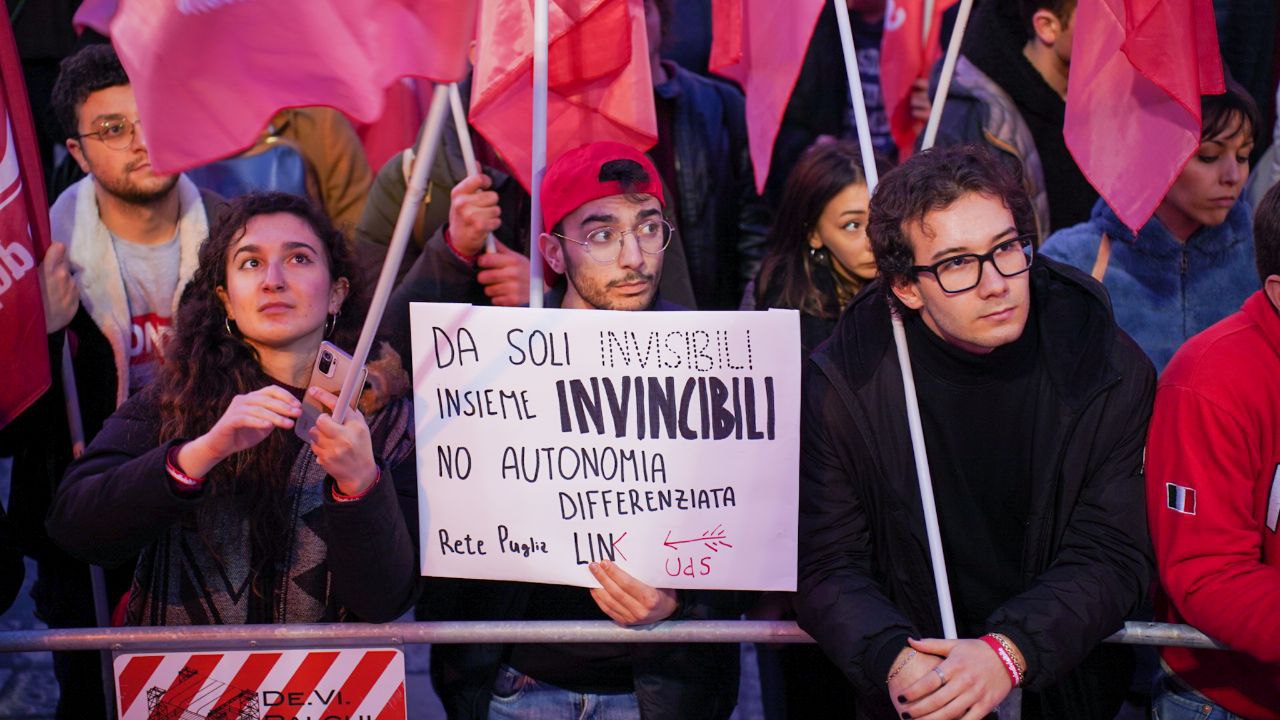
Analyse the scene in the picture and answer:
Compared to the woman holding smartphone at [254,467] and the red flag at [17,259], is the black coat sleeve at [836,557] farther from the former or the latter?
the red flag at [17,259]

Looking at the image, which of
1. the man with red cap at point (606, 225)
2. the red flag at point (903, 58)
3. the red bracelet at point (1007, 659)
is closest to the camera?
the red bracelet at point (1007, 659)

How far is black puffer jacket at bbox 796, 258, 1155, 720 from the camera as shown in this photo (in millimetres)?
2863

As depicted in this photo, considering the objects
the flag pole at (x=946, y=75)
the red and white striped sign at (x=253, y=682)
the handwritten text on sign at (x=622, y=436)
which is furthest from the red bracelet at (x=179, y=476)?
the flag pole at (x=946, y=75)

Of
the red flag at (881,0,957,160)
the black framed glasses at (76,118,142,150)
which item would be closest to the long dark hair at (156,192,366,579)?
the black framed glasses at (76,118,142,150)

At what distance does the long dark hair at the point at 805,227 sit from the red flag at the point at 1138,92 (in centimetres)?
93

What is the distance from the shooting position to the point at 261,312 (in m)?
3.30

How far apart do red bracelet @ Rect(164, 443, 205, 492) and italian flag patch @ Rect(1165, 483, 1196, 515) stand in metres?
2.19

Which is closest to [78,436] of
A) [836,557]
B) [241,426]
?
[241,426]

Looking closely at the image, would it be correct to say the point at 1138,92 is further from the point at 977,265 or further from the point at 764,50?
the point at 764,50

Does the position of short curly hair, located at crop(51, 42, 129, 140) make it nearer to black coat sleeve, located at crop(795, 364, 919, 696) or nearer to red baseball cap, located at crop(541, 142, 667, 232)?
red baseball cap, located at crop(541, 142, 667, 232)

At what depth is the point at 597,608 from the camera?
10.7 feet

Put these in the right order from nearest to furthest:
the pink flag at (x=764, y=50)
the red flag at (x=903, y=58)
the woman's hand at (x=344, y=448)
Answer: the woman's hand at (x=344, y=448)
the pink flag at (x=764, y=50)
the red flag at (x=903, y=58)

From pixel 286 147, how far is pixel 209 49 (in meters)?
2.15

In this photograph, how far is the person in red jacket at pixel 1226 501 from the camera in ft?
9.27
